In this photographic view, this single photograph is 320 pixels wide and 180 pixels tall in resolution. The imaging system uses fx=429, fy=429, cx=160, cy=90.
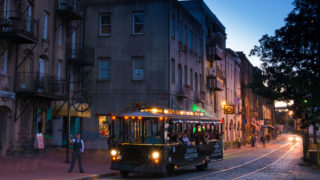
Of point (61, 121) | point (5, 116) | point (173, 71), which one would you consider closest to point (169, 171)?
point (5, 116)

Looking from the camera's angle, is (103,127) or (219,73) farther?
(219,73)

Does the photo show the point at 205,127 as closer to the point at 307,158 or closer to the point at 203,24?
the point at 307,158

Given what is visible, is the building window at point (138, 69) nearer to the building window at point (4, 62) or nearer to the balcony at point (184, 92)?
the balcony at point (184, 92)

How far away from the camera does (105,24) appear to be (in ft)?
118

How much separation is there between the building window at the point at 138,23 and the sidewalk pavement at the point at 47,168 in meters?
11.9

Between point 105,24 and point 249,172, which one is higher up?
point 105,24

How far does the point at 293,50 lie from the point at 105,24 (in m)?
15.4

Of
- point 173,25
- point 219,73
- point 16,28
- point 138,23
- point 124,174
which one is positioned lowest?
point 124,174

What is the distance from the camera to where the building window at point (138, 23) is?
35188mm

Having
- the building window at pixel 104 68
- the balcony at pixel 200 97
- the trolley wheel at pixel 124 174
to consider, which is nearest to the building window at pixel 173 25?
the building window at pixel 104 68

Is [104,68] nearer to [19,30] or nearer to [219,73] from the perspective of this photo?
[19,30]

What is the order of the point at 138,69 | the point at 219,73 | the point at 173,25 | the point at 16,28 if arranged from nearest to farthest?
the point at 16,28 → the point at 138,69 → the point at 173,25 → the point at 219,73

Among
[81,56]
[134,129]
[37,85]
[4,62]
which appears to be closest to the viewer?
[134,129]

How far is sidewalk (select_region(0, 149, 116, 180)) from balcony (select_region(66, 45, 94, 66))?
7.61m
